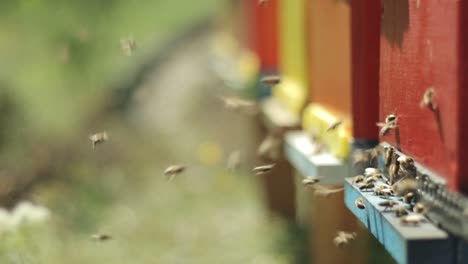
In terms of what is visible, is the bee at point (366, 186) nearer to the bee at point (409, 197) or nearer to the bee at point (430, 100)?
the bee at point (409, 197)

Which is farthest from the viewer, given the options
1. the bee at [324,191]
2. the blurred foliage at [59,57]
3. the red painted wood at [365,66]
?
the blurred foliage at [59,57]

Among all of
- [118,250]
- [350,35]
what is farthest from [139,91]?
[350,35]

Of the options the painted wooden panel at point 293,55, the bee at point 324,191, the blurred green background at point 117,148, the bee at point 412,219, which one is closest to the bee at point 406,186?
the bee at point 412,219

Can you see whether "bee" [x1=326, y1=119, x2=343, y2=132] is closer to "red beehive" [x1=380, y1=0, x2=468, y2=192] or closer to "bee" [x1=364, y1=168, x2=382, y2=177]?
"red beehive" [x1=380, y1=0, x2=468, y2=192]

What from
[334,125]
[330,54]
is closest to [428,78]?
[334,125]

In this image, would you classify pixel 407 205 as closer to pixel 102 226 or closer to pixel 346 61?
pixel 346 61

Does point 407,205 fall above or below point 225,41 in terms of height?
below
